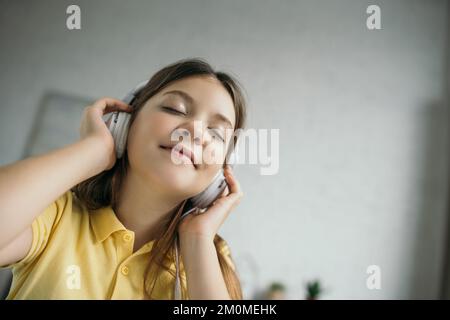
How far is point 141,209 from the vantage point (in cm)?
79

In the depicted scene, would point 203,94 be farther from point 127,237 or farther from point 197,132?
point 127,237

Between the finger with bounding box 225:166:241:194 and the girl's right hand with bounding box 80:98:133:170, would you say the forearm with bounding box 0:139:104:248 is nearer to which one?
the girl's right hand with bounding box 80:98:133:170

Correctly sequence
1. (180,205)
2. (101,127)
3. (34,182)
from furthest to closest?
(180,205) < (101,127) < (34,182)

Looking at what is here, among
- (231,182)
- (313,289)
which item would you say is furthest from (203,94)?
(313,289)

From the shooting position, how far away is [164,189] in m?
0.74

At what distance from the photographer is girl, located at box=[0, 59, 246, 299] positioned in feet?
2.24

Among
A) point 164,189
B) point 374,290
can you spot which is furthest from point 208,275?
point 374,290

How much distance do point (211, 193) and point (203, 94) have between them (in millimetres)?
213

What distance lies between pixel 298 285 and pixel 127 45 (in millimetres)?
706

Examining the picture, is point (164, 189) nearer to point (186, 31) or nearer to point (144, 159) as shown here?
point (144, 159)

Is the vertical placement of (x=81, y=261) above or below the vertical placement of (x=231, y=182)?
below

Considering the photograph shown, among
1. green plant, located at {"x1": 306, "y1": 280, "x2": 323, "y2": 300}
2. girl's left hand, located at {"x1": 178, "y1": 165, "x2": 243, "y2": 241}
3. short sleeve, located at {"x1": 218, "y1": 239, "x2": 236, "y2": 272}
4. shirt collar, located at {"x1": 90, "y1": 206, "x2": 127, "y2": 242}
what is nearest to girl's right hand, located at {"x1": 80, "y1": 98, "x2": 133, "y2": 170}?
shirt collar, located at {"x1": 90, "y1": 206, "x2": 127, "y2": 242}

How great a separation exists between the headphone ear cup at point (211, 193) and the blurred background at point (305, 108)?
9 centimetres

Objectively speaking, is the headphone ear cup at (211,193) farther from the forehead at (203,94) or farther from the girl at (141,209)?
the forehead at (203,94)
